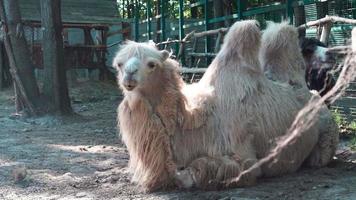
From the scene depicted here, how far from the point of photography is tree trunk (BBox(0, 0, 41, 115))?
34.5 feet

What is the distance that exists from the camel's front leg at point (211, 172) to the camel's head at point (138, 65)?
2.35 feet

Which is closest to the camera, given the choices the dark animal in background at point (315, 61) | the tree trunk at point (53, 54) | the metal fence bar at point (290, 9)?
the dark animal in background at point (315, 61)

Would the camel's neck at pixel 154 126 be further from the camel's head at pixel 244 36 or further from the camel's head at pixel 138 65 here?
the camel's head at pixel 244 36

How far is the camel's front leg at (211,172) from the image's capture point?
430 centimetres

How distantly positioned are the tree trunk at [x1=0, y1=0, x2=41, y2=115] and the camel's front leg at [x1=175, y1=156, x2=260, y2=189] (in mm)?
6655

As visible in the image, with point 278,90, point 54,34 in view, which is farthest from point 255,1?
point 278,90

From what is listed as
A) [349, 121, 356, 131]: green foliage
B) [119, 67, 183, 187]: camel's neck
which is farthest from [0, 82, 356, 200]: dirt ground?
[349, 121, 356, 131]: green foliage

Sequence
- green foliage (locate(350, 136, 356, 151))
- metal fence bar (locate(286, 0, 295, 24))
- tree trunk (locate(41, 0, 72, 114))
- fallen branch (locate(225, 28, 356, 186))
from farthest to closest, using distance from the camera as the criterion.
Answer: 1. tree trunk (locate(41, 0, 72, 114))
2. metal fence bar (locate(286, 0, 295, 24))
3. green foliage (locate(350, 136, 356, 151))
4. fallen branch (locate(225, 28, 356, 186))

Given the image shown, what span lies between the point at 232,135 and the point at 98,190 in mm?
1215

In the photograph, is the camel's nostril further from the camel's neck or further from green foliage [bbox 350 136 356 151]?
green foliage [bbox 350 136 356 151]

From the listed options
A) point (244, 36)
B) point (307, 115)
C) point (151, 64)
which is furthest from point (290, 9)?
point (307, 115)

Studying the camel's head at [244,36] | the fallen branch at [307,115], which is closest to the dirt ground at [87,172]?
the camel's head at [244,36]

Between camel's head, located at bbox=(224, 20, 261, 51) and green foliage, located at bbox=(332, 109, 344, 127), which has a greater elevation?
camel's head, located at bbox=(224, 20, 261, 51)

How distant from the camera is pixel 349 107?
8.48 metres
